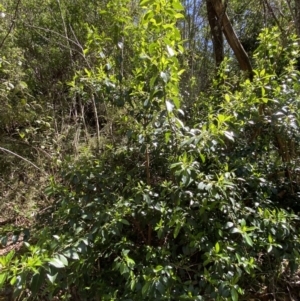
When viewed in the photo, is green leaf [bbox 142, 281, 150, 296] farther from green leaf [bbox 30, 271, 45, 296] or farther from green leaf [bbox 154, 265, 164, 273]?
green leaf [bbox 30, 271, 45, 296]

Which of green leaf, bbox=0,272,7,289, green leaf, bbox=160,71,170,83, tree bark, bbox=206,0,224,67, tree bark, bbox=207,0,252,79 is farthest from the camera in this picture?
tree bark, bbox=206,0,224,67

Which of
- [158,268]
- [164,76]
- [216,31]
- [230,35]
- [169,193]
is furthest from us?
[216,31]

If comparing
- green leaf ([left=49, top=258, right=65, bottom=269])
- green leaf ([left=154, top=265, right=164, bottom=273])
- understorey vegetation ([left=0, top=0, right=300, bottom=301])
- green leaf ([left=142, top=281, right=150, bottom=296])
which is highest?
understorey vegetation ([left=0, top=0, right=300, bottom=301])

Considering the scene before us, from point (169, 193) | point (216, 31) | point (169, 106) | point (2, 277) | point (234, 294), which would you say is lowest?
point (2, 277)

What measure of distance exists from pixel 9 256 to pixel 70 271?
23.0 inches

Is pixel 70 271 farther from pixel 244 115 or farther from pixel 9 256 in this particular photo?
pixel 244 115

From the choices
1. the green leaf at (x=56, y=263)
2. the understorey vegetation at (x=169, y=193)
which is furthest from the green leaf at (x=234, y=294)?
the green leaf at (x=56, y=263)

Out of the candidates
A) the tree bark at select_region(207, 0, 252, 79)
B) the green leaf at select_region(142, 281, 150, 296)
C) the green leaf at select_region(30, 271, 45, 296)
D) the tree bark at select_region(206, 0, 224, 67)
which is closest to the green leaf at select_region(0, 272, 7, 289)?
the green leaf at select_region(30, 271, 45, 296)

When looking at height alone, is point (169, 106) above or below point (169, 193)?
above

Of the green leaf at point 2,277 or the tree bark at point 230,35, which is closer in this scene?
the green leaf at point 2,277

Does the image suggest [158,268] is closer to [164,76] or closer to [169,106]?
[169,106]

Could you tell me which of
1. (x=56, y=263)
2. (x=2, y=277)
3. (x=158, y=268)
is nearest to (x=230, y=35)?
(x=158, y=268)

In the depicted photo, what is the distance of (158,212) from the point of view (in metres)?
1.90

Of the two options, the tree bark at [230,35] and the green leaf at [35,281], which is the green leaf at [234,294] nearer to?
the green leaf at [35,281]
